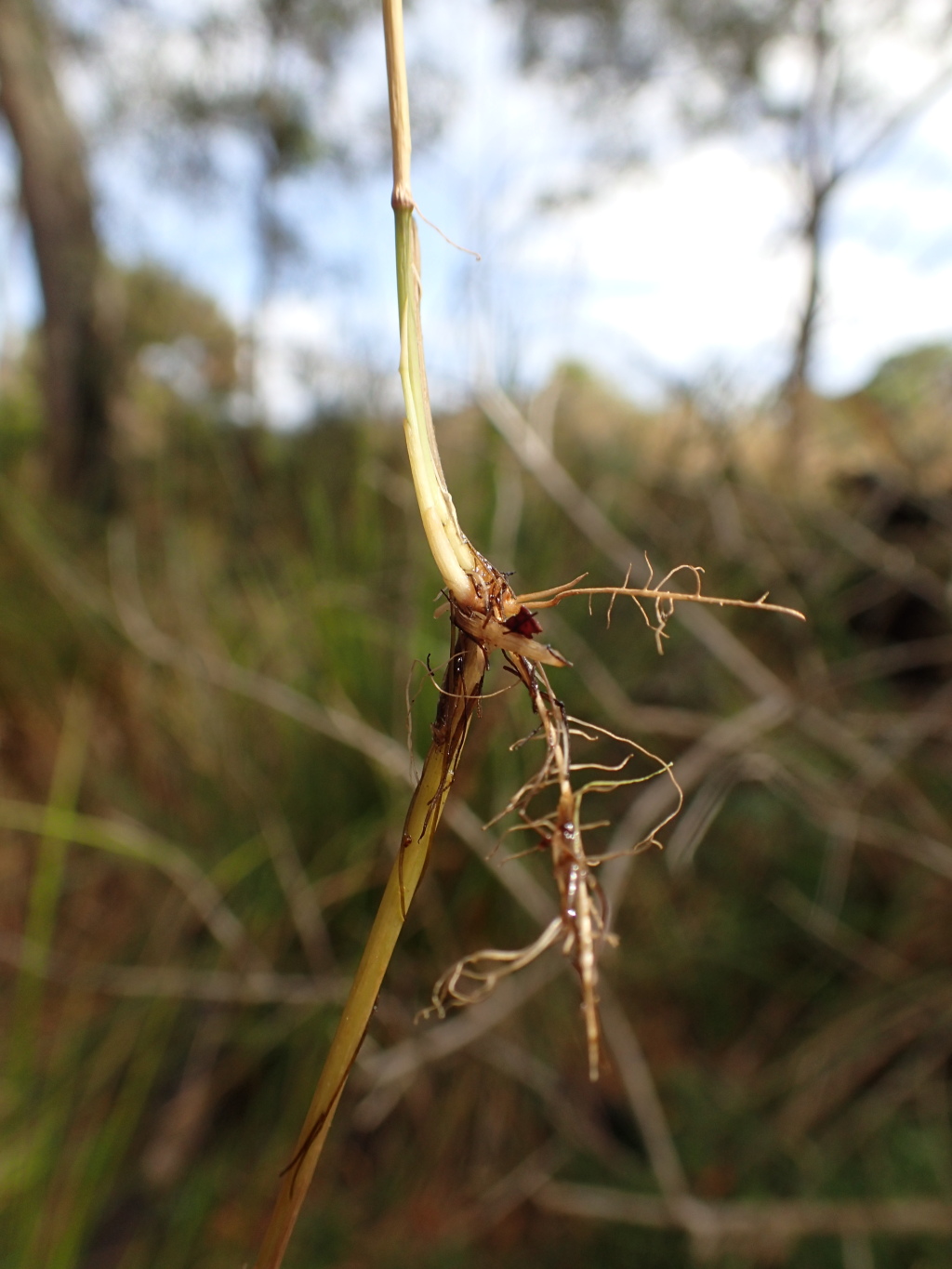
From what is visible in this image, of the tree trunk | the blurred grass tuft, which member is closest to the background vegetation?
the blurred grass tuft

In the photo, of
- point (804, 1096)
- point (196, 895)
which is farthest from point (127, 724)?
point (804, 1096)

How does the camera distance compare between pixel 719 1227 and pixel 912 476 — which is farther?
pixel 912 476

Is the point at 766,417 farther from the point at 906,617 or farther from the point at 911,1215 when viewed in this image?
the point at 911,1215

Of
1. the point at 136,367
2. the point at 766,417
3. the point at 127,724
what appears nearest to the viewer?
the point at 766,417

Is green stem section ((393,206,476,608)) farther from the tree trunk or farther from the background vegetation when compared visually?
the tree trunk

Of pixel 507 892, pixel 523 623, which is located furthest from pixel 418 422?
pixel 507 892

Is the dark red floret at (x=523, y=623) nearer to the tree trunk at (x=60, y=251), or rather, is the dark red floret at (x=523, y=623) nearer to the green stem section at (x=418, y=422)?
the green stem section at (x=418, y=422)
